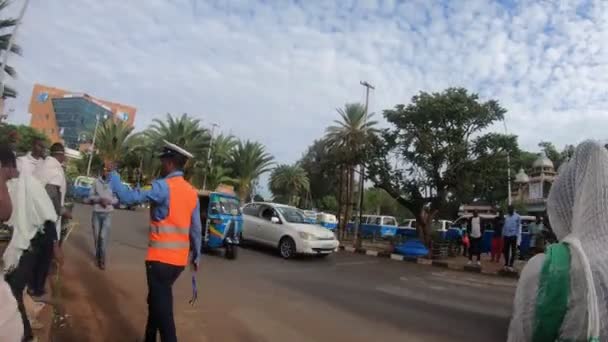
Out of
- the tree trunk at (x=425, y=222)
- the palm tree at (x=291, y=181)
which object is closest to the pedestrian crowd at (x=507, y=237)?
the tree trunk at (x=425, y=222)

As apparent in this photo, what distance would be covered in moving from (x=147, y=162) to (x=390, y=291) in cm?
3533

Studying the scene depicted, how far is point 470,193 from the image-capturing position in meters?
16.4

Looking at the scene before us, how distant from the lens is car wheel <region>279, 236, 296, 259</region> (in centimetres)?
1263

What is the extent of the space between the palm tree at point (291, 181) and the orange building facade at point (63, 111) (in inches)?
1572

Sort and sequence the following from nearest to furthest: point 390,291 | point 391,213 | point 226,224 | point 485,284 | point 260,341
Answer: point 260,341, point 390,291, point 485,284, point 226,224, point 391,213

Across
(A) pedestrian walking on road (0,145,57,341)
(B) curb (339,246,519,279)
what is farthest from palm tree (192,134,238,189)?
(A) pedestrian walking on road (0,145,57,341)

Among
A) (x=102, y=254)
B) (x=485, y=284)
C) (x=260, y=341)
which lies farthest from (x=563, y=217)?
(x=485, y=284)

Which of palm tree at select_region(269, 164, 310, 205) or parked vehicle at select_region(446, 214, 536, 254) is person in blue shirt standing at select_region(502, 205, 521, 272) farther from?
palm tree at select_region(269, 164, 310, 205)

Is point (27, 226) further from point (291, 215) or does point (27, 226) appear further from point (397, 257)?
point (397, 257)

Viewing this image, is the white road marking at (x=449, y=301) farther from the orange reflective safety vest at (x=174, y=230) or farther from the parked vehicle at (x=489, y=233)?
the parked vehicle at (x=489, y=233)

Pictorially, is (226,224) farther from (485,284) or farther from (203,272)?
(485,284)

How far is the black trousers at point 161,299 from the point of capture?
3379 mm

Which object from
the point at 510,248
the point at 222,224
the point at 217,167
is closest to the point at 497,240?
the point at 510,248

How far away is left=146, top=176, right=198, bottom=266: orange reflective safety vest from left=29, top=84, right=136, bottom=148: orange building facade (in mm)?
83257
